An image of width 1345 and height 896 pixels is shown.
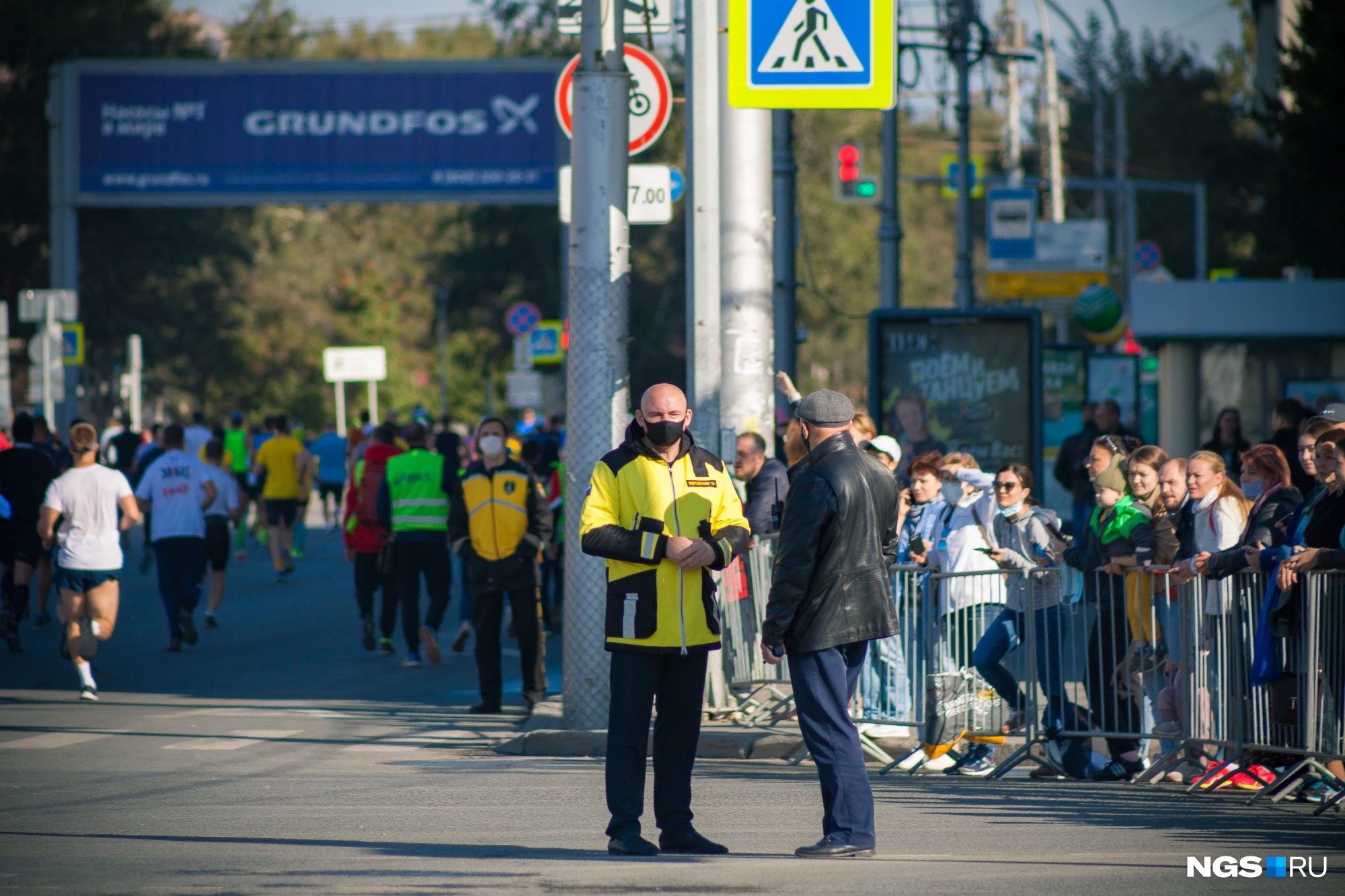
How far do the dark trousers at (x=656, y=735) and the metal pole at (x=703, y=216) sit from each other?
174 inches

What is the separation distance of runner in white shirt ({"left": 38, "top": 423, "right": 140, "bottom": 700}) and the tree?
22021mm

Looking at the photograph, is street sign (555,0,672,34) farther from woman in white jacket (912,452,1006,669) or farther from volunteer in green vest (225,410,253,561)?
volunteer in green vest (225,410,253,561)

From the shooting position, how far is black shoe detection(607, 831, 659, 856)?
6.68 metres

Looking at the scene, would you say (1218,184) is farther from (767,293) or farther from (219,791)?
(219,791)

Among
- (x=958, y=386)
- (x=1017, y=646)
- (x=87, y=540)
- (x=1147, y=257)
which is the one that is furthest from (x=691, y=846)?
(x=1147, y=257)

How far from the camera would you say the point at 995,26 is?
40.4m

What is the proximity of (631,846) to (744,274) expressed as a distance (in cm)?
569

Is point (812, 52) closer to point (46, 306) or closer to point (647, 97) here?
point (647, 97)

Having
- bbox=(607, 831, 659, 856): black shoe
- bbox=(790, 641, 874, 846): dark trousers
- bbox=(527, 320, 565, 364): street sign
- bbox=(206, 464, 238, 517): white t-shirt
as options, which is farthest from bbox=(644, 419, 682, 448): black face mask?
bbox=(527, 320, 565, 364): street sign

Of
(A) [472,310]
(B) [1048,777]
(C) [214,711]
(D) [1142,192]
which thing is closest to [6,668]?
(C) [214,711]

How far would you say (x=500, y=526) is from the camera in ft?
39.6

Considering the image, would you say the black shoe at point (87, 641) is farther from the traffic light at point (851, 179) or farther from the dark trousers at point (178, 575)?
the traffic light at point (851, 179)

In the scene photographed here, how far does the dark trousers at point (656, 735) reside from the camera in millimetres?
6773
